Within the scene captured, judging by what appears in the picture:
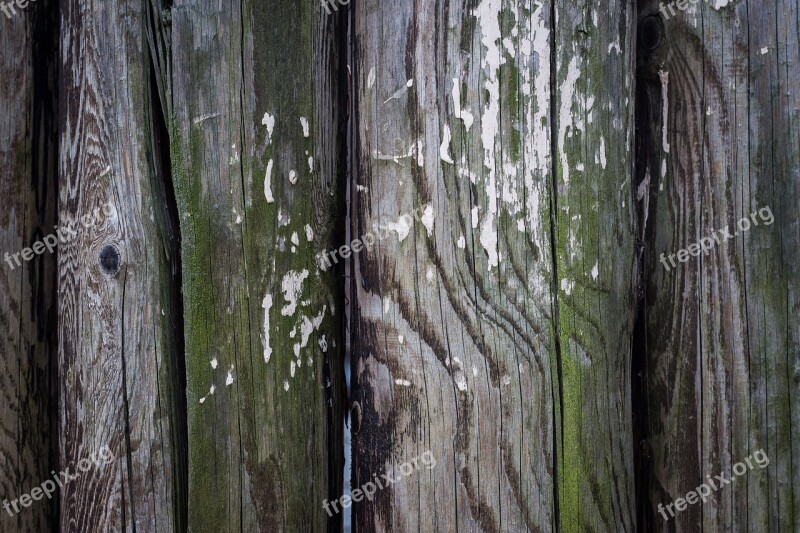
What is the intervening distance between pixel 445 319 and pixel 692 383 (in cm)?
68

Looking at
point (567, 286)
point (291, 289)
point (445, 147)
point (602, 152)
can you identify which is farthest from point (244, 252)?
point (602, 152)

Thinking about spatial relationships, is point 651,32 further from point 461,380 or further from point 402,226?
point 461,380

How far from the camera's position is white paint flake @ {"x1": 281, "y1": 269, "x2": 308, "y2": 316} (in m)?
1.34

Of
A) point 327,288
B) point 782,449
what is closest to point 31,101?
point 327,288

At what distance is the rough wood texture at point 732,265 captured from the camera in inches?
52.9

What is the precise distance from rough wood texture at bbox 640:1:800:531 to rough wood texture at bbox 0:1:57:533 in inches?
66.9

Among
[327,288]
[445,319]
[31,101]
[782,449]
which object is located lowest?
[782,449]

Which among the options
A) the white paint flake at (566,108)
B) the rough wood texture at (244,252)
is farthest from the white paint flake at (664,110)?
the rough wood texture at (244,252)

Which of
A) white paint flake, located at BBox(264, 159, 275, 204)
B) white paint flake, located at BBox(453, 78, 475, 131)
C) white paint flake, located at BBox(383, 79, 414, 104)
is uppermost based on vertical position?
white paint flake, located at BBox(383, 79, 414, 104)

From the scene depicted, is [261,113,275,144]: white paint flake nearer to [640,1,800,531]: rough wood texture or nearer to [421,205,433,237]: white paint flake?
[421,205,433,237]: white paint flake

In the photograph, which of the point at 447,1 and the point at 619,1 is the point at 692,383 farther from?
the point at 447,1

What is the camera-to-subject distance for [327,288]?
4.56 feet

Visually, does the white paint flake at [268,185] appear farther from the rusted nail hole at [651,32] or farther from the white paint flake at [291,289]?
the rusted nail hole at [651,32]

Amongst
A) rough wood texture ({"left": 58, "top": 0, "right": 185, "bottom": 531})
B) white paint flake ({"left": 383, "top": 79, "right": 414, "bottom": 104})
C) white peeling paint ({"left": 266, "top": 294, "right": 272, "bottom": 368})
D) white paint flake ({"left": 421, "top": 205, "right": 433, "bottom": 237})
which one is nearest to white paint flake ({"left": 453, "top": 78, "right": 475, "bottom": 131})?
white paint flake ({"left": 383, "top": 79, "right": 414, "bottom": 104})
